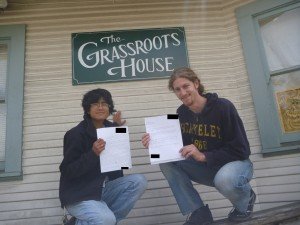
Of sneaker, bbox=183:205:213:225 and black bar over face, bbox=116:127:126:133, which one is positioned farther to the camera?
black bar over face, bbox=116:127:126:133

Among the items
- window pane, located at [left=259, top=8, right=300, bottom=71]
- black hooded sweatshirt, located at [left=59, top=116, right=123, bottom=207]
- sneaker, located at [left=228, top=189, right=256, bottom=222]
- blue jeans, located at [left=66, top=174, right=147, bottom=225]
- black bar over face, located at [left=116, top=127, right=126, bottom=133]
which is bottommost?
sneaker, located at [left=228, top=189, right=256, bottom=222]

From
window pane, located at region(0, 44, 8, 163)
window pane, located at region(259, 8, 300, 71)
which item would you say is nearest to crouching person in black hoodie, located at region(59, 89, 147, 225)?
window pane, located at region(0, 44, 8, 163)

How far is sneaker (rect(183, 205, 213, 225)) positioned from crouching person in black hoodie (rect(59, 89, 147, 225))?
18.8 inches

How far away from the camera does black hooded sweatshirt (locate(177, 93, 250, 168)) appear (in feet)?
8.57

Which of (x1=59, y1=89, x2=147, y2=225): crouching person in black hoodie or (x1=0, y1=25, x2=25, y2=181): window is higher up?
(x1=0, y1=25, x2=25, y2=181): window

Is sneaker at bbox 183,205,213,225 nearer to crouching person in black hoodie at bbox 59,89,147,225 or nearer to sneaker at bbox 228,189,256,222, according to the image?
sneaker at bbox 228,189,256,222

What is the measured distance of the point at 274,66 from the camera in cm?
387

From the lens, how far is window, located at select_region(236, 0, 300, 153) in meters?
3.67

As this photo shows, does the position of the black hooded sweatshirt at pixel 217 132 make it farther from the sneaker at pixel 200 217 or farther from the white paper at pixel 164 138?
the sneaker at pixel 200 217

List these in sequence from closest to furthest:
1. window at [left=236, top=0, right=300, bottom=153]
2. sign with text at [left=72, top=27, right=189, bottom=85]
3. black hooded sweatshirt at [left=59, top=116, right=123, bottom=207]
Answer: black hooded sweatshirt at [left=59, top=116, right=123, bottom=207] < window at [left=236, top=0, right=300, bottom=153] < sign with text at [left=72, top=27, right=189, bottom=85]

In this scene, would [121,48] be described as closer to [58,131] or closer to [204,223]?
[58,131]

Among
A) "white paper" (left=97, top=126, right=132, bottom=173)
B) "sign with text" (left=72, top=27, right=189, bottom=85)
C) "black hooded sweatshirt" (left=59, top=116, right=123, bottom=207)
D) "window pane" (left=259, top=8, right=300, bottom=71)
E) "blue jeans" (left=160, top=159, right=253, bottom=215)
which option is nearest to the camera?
"blue jeans" (left=160, top=159, right=253, bottom=215)

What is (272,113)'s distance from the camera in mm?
3707

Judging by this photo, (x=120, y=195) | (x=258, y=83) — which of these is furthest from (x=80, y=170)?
(x=258, y=83)
